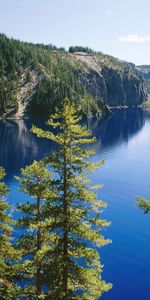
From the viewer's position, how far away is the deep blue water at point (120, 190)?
54281 mm


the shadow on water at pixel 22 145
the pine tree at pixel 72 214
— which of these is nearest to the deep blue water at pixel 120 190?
the shadow on water at pixel 22 145

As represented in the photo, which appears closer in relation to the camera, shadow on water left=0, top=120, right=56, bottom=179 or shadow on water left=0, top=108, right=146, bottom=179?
shadow on water left=0, top=120, right=56, bottom=179

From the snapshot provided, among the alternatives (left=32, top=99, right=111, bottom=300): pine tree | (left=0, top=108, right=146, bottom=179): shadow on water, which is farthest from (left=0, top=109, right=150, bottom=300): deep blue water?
(left=32, top=99, right=111, bottom=300): pine tree

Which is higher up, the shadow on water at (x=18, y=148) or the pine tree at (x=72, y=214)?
the pine tree at (x=72, y=214)

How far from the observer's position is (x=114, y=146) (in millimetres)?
164500

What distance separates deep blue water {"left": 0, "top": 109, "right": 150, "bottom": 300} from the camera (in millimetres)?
54281

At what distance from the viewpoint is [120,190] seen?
3782 inches

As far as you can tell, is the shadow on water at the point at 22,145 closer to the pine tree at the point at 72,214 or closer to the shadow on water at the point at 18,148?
the shadow on water at the point at 18,148

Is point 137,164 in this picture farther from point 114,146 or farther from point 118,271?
point 118,271

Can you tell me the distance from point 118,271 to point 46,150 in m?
92.5

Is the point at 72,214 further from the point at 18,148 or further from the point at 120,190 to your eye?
the point at 18,148

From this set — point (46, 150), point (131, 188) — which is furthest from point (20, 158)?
point (131, 188)

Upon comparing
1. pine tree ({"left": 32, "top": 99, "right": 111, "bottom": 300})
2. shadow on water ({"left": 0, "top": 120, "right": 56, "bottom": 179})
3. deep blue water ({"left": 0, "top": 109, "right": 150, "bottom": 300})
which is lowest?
deep blue water ({"left": 0, "top": 109, "right": 150, "bottom": 300})

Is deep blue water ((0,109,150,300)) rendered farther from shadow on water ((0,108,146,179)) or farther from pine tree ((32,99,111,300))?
pine tree ((32,99,111,300))
